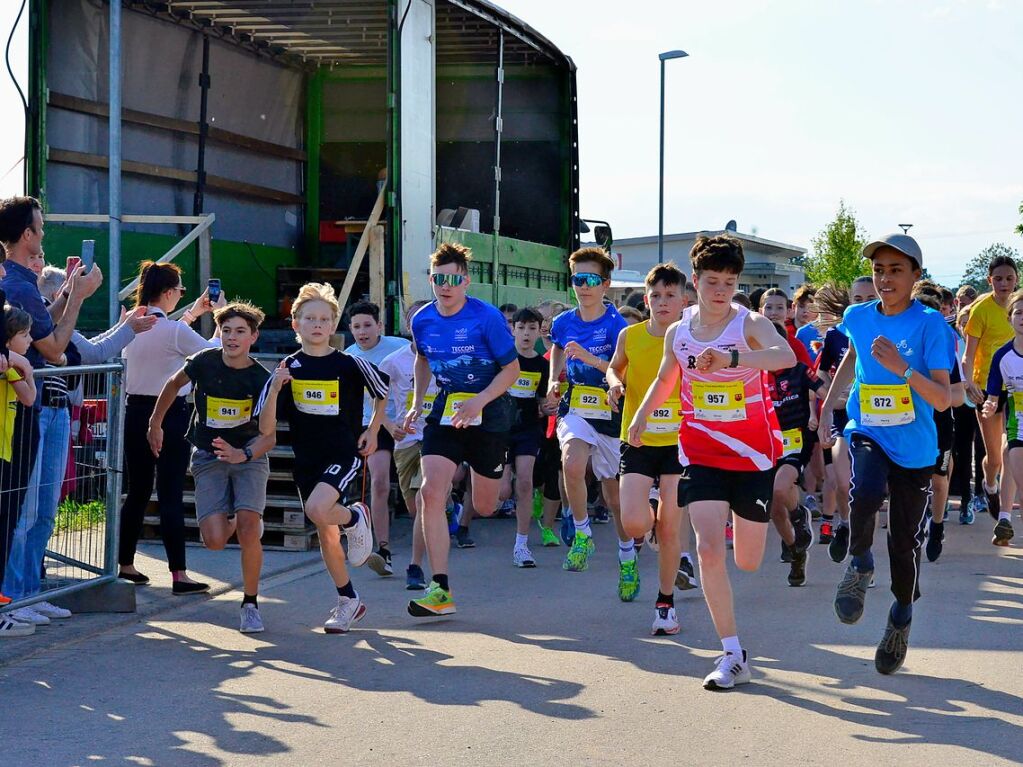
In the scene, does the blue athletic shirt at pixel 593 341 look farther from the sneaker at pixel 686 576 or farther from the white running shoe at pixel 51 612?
the white running shoe at pixel 51 612

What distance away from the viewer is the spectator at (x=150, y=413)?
863 cm

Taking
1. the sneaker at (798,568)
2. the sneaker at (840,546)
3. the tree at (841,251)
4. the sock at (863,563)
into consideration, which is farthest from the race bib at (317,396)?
the tree at (841,251)

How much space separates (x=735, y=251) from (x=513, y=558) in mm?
4510

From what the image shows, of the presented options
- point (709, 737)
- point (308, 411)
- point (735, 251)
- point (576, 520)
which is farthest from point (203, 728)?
point (576, 520)

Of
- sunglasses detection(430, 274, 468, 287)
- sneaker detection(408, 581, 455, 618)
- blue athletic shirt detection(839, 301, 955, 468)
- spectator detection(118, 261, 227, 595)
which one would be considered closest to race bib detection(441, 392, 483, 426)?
sunglasses detection(430, 274, 468, 287)

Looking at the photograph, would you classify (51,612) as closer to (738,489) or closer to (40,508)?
(40,508)

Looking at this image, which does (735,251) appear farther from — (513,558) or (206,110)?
(206,110)

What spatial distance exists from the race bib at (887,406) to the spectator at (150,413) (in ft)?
13.6

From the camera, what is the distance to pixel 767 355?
593cm

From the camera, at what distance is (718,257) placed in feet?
20.0

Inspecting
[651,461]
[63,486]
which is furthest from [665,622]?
[63,486]

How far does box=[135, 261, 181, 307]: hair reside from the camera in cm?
862

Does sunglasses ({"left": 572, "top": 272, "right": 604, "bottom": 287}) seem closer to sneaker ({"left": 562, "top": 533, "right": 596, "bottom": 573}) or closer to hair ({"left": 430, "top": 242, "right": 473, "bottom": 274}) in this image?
hair ({"left": 430, "top": 242, "right": 473, "bottom": 274})

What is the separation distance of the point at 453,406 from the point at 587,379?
140cm
